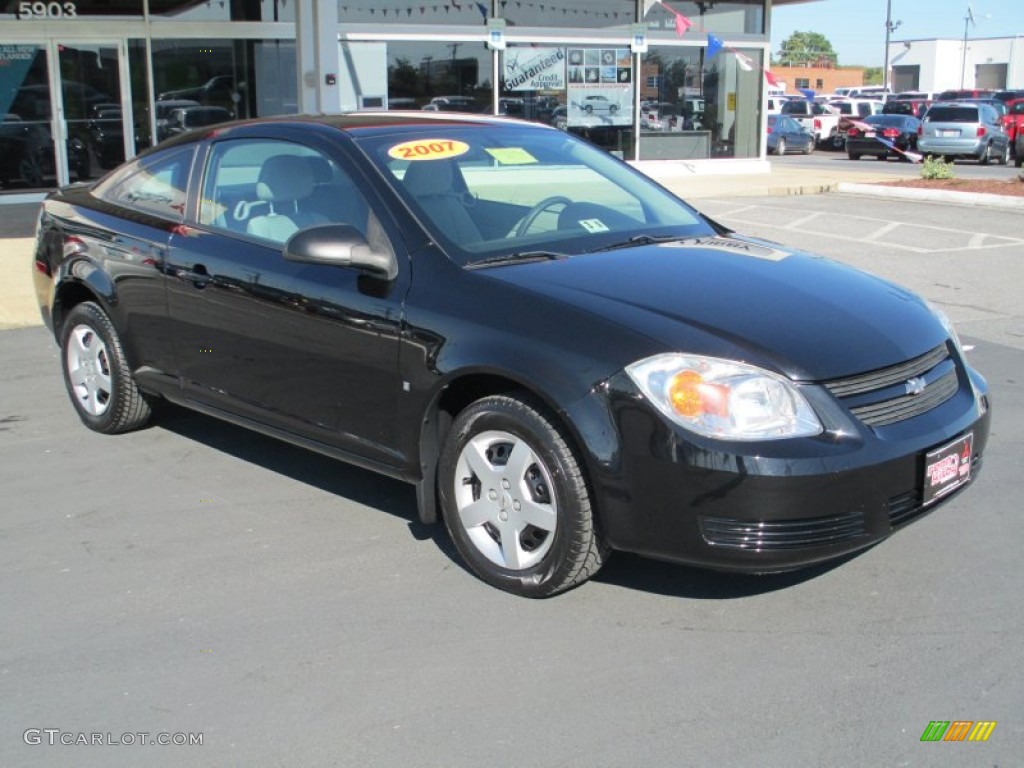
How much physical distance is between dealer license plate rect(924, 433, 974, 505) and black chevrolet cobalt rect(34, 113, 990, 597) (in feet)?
0.04

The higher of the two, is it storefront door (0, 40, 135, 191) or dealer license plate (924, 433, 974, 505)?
storefront door (0, 40, 135, 191)

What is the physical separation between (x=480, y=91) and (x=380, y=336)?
16.7 meters

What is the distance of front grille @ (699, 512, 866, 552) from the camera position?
3.60 meters

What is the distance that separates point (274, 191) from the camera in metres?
5.06

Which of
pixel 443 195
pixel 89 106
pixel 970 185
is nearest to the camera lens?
pixel 443 195

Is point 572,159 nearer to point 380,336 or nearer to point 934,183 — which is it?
point 380,336

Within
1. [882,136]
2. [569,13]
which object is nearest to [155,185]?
[569,13]

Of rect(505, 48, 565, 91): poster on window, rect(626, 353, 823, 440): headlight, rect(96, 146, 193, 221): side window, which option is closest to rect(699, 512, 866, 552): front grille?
rect(626, 353, 823, 440): headlight

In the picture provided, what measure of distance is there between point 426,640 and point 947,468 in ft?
6.18

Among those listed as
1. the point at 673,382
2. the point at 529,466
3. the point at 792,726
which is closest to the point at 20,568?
the point at 529,466

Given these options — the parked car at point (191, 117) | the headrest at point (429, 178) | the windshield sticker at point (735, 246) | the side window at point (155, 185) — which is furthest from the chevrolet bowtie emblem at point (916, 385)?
the parked car at point (191, 117)

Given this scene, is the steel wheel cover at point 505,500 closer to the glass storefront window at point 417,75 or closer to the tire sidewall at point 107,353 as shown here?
the tire sidewall at point 107,353

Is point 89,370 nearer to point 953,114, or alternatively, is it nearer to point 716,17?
point 716,17

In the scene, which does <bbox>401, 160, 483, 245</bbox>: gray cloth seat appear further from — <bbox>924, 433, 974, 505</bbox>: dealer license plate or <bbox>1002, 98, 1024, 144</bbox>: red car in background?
<bbox>1002, 98, 1024, 144</bbox>: red car in background
